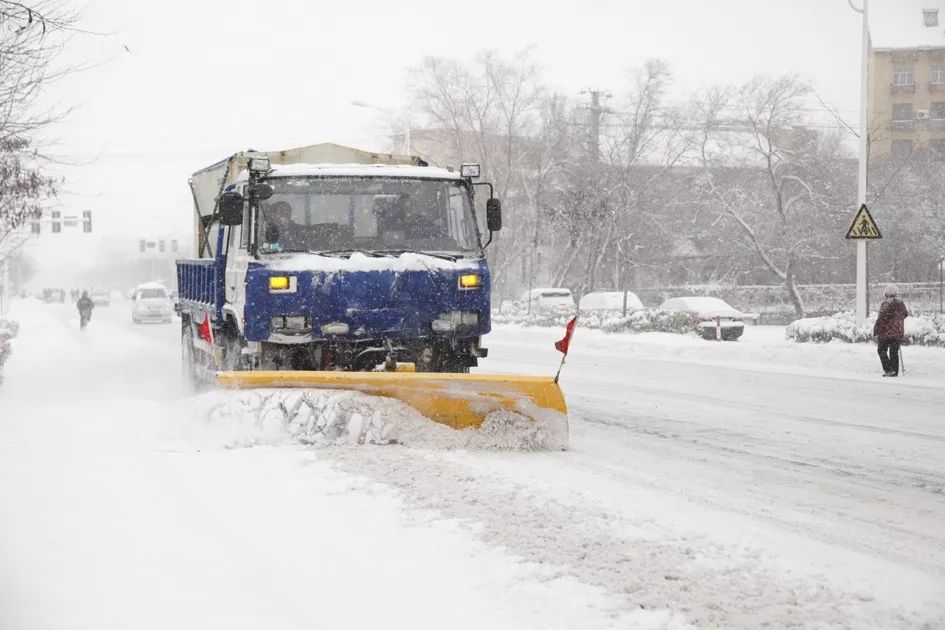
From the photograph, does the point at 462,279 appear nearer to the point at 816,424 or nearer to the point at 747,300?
the point at 816,424

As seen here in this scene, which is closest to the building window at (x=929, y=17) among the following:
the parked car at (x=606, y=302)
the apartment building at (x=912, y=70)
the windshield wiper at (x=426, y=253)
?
the apartment building at (x=912, y=70)

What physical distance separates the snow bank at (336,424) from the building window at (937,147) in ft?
189

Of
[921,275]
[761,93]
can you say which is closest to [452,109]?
[761,93]

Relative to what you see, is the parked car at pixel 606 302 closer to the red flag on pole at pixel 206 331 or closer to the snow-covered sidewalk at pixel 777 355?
the snow-covered sidewalk at pixel 777 355

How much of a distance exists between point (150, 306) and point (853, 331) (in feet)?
106

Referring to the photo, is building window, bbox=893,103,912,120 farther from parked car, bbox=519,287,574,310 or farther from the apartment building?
parked car, bbox=519,287,574,310

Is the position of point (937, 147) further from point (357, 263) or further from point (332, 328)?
point (332, 328)

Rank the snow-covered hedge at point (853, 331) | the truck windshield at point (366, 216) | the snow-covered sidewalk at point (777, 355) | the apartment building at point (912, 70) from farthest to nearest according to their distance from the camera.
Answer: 1. the apartment building at point (912, 70)
2. the snow-covered hedge at point (853, 331)
3. the snow-covered sidewalk at point (777, 355)
4. the truck windshield at point (366, 216)

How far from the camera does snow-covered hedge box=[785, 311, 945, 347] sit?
799 inches

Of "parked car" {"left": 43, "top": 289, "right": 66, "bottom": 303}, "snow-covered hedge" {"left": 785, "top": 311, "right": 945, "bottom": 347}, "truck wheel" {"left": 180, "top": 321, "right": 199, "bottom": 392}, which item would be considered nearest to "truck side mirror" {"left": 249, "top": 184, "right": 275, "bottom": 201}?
"truck wheel" {"left": 180, "top": 321, "right": 199, "bottom": 392}

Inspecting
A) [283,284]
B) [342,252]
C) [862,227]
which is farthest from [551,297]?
[283,284]

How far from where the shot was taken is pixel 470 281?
1013 centimetres

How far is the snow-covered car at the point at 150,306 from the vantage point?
150 feet

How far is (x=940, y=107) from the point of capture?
77062 millimetres
